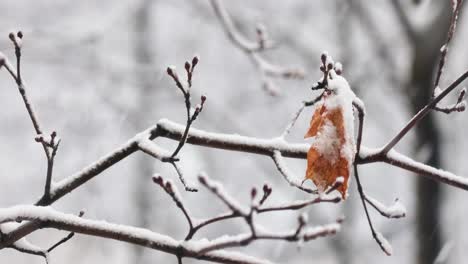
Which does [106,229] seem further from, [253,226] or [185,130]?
[253,226]

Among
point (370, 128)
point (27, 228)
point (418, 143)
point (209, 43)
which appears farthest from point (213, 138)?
point (209, 43)

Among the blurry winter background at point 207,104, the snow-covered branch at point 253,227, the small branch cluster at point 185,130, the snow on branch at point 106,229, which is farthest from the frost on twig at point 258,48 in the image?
the blurry winter background at point 207,104

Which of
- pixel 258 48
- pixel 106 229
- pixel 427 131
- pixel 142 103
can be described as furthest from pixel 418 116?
pixel 142 103

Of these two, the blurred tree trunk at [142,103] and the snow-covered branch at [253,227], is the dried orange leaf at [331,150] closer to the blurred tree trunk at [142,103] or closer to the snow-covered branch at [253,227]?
the snow-covered branch at [253,227]

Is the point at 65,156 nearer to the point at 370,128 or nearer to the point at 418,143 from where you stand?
the point at 370,128

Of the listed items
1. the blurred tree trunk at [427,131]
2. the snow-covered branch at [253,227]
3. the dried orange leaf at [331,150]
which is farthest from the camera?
the blurred tree trunk at [427,131]
